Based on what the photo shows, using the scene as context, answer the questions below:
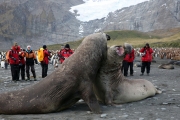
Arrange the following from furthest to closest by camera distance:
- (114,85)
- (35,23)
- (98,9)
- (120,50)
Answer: (98,9) → (35,23) → (114,85) → (120,50)

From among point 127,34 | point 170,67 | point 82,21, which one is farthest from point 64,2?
point 170,67

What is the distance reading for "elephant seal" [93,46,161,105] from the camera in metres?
7.98

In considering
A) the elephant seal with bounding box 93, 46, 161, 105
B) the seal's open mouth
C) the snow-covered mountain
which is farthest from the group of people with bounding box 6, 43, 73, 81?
the snow-covered mountain

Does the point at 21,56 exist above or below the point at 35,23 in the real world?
below

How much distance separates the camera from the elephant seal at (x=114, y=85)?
314 inches

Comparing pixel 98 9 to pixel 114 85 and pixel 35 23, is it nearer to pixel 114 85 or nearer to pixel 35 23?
pixel 35 23

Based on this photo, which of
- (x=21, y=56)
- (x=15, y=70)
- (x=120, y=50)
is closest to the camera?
(x=120, y=50)

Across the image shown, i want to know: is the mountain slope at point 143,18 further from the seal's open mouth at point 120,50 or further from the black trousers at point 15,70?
the seal's open mouth at point 120,50

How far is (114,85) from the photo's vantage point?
27.0ft

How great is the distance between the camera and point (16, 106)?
6.92 meters

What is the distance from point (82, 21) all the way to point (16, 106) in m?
164

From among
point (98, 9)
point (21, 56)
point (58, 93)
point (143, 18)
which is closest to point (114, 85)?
point (58, 93)

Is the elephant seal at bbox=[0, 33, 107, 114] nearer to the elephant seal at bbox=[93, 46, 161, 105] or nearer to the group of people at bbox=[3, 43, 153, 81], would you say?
the elephant seal at bbox=[93, 46, 161, 105]

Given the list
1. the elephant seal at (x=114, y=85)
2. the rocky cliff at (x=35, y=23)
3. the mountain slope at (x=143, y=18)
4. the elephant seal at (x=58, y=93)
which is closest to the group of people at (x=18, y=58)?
the elephant seal at (x=114, y=85)
